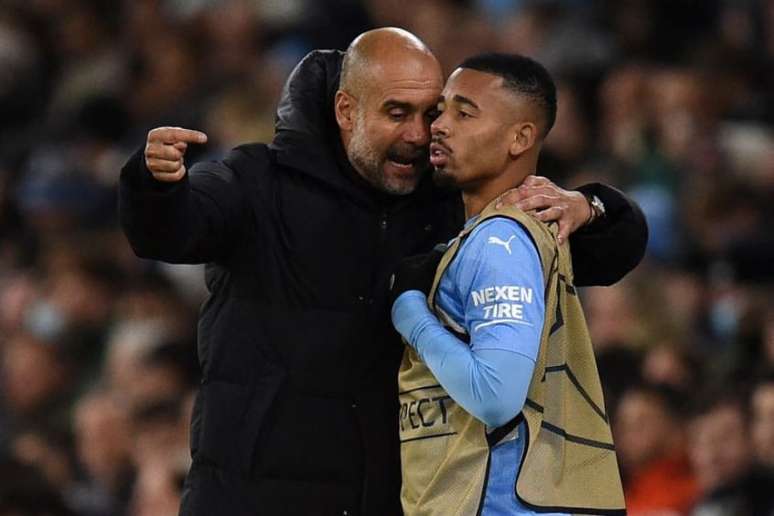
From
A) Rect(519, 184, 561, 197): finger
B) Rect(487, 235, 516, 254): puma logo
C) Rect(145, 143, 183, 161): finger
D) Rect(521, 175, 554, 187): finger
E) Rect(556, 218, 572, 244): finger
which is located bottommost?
Rect(487, 235, 516, 254): puma logo

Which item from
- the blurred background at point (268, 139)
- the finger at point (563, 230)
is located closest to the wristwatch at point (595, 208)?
the finger at point (563, 230)

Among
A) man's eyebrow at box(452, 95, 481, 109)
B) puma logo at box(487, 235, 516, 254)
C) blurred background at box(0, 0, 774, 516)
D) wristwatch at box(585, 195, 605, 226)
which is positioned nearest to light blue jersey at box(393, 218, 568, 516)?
puma logo at box(487, 235, 516, 254)

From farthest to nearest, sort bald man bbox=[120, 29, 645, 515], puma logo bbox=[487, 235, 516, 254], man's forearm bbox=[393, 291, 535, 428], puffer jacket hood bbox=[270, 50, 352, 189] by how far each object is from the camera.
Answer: puffer jacket hood bbox=[270, 50, 352, 189] → bald man bbox=[120, 29, 645, 515] → puma logo bbox=[487, 235, 516, 254] → man's forearm bbox=[393, 291, 535, 428]

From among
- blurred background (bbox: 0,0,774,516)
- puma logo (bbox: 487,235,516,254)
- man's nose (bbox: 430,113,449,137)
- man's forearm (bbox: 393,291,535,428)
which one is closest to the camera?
man's forearm (bbox: 393,291,535,428)

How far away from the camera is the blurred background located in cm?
591

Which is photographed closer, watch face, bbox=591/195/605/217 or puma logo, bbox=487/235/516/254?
puma logo, bbox=487/235/516/254

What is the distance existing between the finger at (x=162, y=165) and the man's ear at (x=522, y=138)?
0.65 m

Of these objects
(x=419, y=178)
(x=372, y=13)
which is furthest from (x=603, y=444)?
(x=372, y=13)

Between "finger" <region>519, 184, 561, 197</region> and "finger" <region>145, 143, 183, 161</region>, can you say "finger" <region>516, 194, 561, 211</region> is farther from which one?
"finger" <region>145, 143, 183, 161</region>

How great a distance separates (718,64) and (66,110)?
3835 mm

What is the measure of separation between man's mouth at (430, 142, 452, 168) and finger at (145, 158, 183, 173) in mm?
504

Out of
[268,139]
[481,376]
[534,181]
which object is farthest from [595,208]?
[268,139]

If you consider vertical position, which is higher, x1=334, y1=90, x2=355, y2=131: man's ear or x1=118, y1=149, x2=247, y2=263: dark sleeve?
x1=334, y1=90, x2=355, y2=131: man's ear

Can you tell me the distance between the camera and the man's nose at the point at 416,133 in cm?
397
